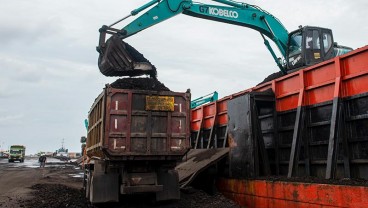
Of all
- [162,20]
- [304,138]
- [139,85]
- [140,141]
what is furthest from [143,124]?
[162,20]

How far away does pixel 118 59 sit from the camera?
8.73m

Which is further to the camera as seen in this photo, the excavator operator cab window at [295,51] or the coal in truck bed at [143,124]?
the excavator operator cab window at [295,51]

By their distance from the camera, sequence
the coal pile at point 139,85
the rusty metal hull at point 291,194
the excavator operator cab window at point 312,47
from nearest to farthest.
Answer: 1. the rusty metal hull at point 291,194
2. the coal pile at point 139,85
3. the excavator operator cab window at point 312,47

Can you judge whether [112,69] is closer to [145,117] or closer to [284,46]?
[145,117]

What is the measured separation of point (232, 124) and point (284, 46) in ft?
15.7

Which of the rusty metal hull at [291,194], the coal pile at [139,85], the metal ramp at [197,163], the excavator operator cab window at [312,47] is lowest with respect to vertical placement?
the rusty metal hull at [291,194]

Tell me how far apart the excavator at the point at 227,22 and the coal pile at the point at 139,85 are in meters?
1.25

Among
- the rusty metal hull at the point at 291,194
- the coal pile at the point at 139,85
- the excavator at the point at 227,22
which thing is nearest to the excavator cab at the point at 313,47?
the excavator at the point at 227,22

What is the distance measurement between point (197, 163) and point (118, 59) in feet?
11.8

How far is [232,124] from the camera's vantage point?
873cm

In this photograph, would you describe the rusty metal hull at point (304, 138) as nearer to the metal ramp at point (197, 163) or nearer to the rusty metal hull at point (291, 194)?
the rusty metal hull at point (291, 194)

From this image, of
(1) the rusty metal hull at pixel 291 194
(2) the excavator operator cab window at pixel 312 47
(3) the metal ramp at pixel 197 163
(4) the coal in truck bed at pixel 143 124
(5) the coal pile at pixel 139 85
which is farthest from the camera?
(2) the excavator operator cab window at pixel 312 47

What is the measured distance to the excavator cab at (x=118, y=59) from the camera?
8.66 m

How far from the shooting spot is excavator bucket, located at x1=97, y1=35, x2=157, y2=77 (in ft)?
28.4
